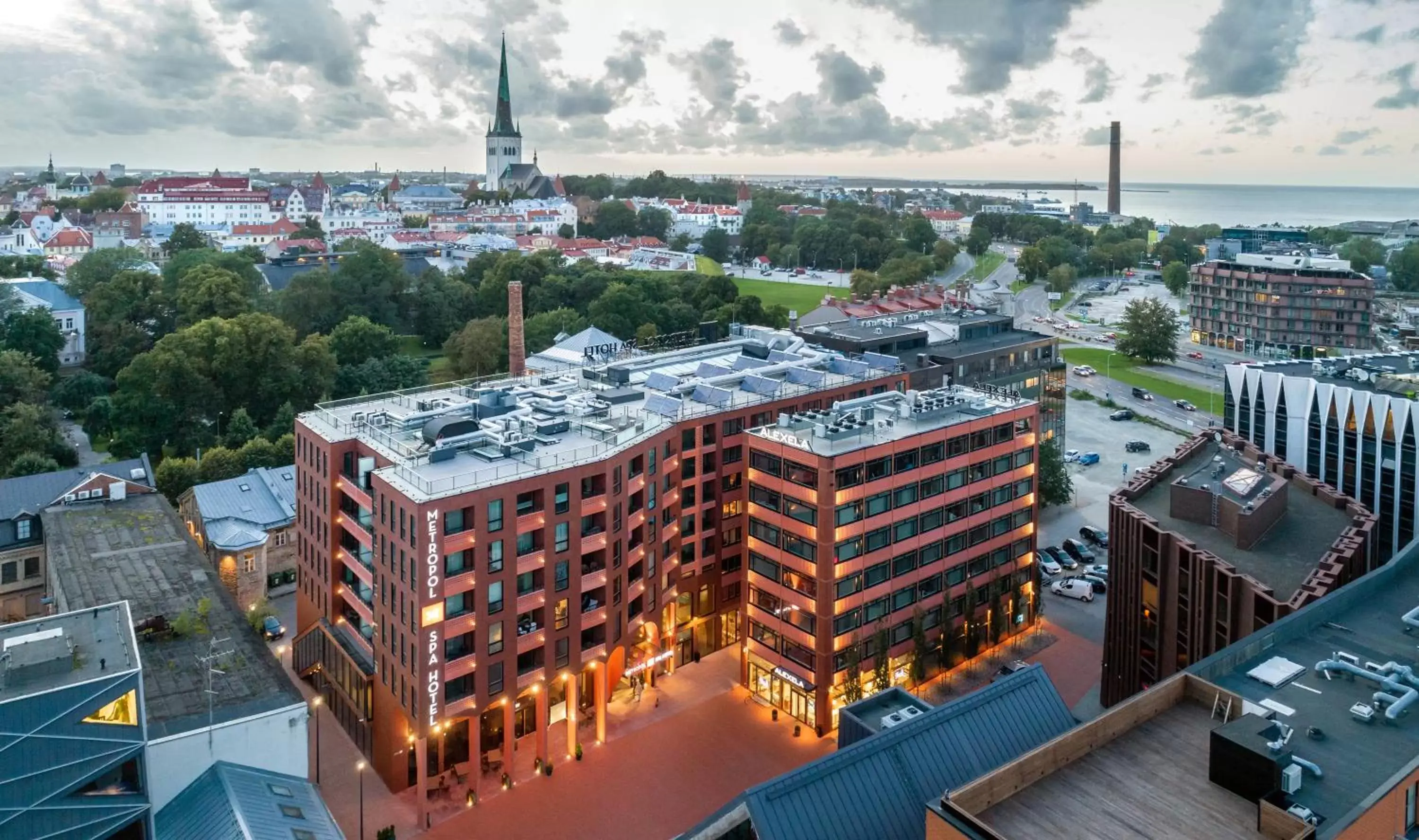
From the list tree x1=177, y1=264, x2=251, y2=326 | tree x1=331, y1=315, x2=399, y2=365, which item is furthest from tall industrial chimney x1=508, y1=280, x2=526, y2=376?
tree x1=177, y1=264, x2=251, y2=326

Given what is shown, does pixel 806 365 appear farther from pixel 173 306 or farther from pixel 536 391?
pixel 173 306

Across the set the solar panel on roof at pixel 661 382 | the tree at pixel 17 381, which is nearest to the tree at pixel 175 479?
the tree at pixel 17 381

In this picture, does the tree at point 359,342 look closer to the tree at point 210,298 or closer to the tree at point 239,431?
the tree at point 210,298

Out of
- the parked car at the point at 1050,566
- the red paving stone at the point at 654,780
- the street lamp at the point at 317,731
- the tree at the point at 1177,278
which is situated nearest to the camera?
the red paving stone at the point at 654,780

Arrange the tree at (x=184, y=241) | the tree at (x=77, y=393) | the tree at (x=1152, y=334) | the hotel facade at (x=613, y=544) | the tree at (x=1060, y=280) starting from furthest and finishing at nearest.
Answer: the tree at (x=1060, y=280)
the tree at (x=184, y=241)
the tree at (x=1152, y=334)
the tree at (x=77, y=393)
the hotel facade at (x=613, y=544)

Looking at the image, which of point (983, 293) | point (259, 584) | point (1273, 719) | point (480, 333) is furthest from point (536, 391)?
point (983, 293)

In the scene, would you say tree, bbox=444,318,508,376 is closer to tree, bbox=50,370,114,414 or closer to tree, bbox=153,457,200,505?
tree, bbox=50,370,114,414
